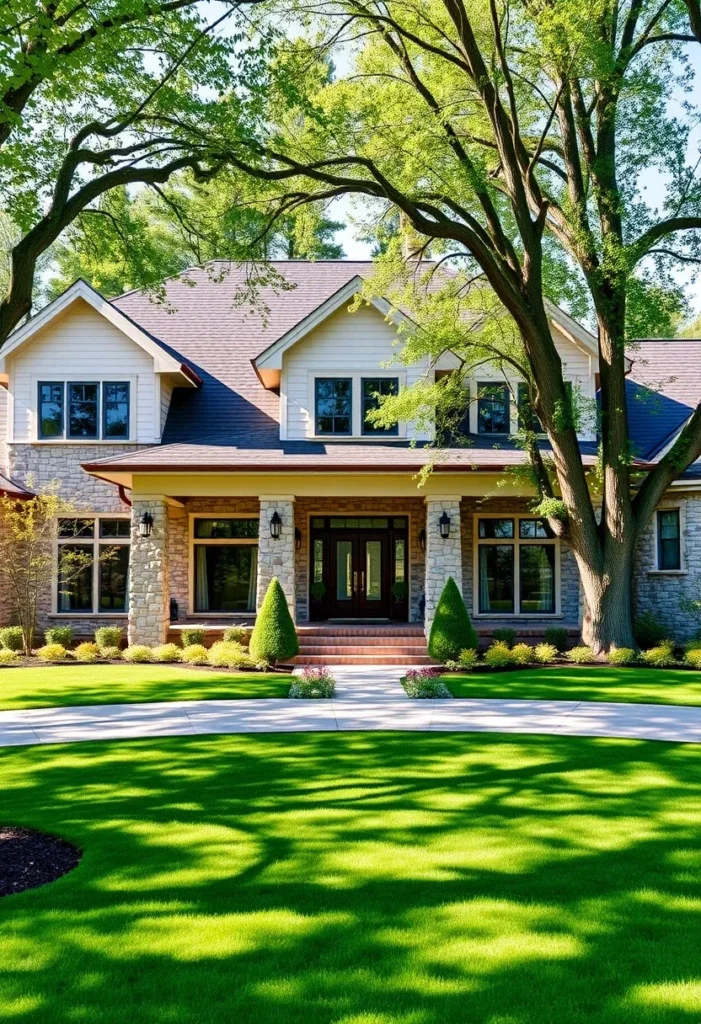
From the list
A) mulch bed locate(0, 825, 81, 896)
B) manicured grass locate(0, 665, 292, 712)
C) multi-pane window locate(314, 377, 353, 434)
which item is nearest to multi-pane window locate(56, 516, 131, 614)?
manicured grass locate(0, 665, 292, 712)

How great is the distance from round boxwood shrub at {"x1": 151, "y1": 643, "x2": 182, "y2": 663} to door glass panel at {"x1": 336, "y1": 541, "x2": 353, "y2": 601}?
16.1 ft

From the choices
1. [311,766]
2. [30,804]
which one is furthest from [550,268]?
[30,804]

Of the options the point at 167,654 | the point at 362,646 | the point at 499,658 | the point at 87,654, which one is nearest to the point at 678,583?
the point at 499,658

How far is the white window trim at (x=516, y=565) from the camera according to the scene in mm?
19688

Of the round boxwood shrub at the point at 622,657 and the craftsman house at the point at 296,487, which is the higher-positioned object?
the craftsman house at the point at 296,487

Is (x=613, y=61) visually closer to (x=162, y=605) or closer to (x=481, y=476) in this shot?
(x=481, y=476)

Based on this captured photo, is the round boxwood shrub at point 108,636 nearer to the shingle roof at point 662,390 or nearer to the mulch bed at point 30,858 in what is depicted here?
the mulch bed at point 30,858

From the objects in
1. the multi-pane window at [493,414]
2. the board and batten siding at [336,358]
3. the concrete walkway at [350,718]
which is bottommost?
the concrete walkway at [350,718]

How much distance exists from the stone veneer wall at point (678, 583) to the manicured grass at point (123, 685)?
8.82 meters

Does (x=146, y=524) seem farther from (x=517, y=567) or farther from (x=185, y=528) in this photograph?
(x=517, y=567)

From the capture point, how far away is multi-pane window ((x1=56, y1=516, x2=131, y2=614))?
19.7m

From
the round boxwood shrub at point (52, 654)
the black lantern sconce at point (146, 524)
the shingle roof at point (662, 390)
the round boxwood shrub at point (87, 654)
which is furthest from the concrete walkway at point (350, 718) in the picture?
the shingle roof at point (662, 390)

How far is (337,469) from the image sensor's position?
669 inches

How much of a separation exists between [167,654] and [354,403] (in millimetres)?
7006
